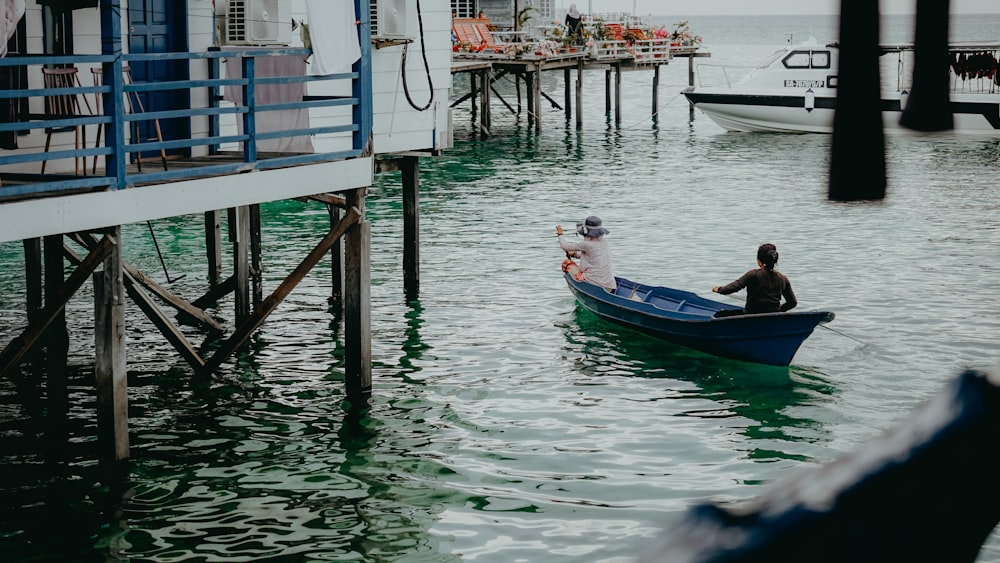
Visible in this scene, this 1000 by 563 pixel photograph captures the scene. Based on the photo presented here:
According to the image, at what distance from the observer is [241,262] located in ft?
53.3

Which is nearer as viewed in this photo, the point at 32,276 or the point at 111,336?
Answer: the point at 111,336

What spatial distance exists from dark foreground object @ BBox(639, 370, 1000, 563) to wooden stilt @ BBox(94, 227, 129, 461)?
9.79 meters

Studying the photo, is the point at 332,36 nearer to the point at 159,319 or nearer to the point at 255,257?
the point at 159,319

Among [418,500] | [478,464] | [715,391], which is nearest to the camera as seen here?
[418,500]

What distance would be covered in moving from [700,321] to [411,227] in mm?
5792

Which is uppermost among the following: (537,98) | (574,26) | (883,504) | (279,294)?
(574,26)

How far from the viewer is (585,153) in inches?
1606

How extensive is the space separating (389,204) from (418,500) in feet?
62.5

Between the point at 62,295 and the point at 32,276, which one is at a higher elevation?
the point at 62,295

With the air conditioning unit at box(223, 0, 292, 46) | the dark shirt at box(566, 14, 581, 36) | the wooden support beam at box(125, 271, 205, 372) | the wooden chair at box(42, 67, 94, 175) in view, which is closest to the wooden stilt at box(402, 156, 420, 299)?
the air conditioning unit at box(223, 0, 292, 46)

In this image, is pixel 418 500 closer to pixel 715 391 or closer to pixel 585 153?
pixel 715 391

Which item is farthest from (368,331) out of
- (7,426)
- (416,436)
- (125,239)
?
(125,239)

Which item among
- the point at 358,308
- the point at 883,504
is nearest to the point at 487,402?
the point at 358,308

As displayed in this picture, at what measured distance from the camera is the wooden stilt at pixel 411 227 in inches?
727
